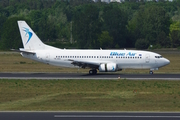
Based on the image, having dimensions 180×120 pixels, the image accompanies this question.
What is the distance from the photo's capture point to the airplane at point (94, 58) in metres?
51.3

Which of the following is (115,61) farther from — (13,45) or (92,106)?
(13,45)

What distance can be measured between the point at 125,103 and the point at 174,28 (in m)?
105

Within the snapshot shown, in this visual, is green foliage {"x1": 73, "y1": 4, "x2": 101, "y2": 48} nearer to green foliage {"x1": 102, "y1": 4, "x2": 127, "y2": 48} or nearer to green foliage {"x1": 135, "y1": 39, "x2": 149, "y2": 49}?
green foliage {"x1": 102, "y1": 4, "x2": 127, "y2": 48}

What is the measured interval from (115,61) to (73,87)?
14.4m

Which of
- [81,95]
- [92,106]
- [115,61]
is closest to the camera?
[92,106]

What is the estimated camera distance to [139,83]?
133ft
